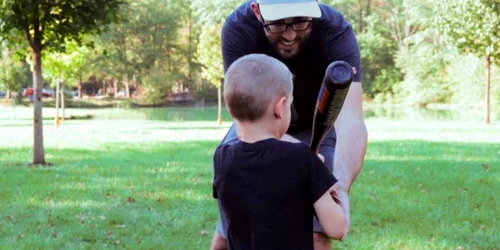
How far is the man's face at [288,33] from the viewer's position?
9.20 ft

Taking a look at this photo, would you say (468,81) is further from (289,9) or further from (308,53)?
(289,9)

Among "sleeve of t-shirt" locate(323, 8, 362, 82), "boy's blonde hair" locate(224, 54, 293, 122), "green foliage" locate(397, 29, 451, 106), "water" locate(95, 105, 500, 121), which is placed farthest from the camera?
"green foliage" locate(397, 29, 451, 106)

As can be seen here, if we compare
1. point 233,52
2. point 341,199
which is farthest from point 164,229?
point 341,199

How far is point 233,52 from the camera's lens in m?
3.44

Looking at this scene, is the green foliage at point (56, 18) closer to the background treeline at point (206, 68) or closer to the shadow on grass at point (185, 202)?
the shadow on grass at point (185, 202)

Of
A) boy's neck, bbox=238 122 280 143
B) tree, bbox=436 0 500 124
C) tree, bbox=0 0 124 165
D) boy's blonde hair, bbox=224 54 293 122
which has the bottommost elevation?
boy's neck, bbox=238 122 280 143

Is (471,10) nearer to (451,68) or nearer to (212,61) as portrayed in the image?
(212,61)

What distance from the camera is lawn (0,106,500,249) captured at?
20.1ft

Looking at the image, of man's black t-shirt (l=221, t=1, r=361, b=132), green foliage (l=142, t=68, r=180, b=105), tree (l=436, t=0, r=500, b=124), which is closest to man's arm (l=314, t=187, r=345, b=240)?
man's black t-shirt (l=221, t=1, r=361, b=132)

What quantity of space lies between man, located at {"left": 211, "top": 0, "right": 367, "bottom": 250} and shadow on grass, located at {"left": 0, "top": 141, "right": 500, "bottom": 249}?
2.69 meters

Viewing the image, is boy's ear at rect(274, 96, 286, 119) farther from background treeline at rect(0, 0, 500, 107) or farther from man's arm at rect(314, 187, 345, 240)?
background treeline at rect(0, 0, 500, 107)

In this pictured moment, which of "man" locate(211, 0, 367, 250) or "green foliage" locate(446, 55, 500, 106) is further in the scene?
"green foliage" locate(446, 55, 500, 106)

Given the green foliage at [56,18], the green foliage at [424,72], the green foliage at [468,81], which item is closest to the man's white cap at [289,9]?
the green foliage at [56,18]

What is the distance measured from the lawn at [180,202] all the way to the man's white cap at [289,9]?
3467 mm
